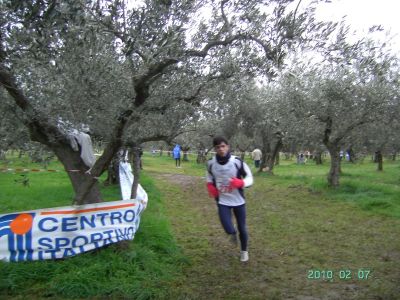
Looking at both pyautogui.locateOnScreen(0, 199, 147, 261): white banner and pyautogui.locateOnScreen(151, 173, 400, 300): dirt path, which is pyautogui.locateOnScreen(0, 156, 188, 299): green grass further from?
pyautogui.locateOnScreen(151, 173, 400, 300): dirt path

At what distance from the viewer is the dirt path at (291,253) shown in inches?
221

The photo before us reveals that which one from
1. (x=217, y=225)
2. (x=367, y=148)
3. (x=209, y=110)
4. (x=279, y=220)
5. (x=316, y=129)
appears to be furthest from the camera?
(x=367, y=148)

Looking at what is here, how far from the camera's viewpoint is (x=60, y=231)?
6184 mm

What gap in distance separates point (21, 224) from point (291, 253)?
456 cm

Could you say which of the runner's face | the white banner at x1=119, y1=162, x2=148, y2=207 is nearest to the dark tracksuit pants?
the runner's face

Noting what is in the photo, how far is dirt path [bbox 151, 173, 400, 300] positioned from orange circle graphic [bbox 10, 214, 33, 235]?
2419mm

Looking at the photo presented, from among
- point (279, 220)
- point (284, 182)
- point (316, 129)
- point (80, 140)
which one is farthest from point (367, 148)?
point (80, 140)

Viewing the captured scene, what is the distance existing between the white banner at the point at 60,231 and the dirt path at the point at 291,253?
1.44m

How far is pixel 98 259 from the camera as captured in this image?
6.19 metres

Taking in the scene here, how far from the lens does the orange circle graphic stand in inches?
235

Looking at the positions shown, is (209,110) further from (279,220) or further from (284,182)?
(284,182)

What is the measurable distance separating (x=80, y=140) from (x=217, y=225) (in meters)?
4.40
